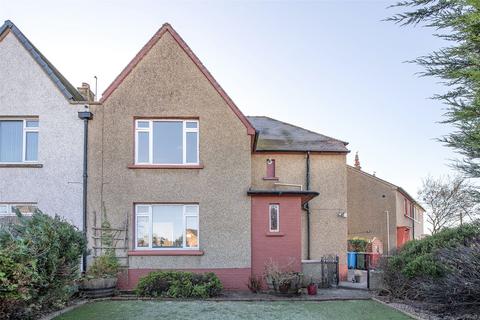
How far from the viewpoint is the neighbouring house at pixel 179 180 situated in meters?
15.3

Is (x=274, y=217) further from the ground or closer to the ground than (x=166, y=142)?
closer to the ground

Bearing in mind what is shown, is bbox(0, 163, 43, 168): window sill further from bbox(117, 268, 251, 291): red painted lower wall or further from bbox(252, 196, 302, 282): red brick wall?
bbox(252, 196, 302, 282): red brick wall

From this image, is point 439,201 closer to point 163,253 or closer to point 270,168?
point 270,168

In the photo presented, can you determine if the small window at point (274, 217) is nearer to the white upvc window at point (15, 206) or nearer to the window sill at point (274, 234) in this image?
the window sill at point (274, 234)

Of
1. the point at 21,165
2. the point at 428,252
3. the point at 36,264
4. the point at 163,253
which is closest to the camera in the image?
the point at 36,264

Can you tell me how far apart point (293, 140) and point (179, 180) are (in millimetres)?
6655

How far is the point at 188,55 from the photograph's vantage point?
1587 centimetres

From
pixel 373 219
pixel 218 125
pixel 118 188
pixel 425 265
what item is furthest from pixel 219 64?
pixel 373 219

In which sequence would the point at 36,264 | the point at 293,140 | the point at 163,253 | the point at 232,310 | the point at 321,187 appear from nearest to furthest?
the point at 36,264 → the point at 232,310 → the point at 163,253 → the point at 321,187 → the point at 293,140

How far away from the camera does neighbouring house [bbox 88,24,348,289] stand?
50.2 ft

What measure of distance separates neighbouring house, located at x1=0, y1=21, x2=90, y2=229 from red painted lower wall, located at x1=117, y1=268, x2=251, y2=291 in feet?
7.39

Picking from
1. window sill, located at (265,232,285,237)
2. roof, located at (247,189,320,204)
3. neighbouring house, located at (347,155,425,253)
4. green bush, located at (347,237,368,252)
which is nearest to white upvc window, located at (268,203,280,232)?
window sill, located at (265,232,285,237)

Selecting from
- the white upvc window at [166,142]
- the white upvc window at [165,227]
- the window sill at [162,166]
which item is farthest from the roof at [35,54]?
the white upvc window at [165,227]

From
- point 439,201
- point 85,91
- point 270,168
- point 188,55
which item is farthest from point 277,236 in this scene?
point 439,201
